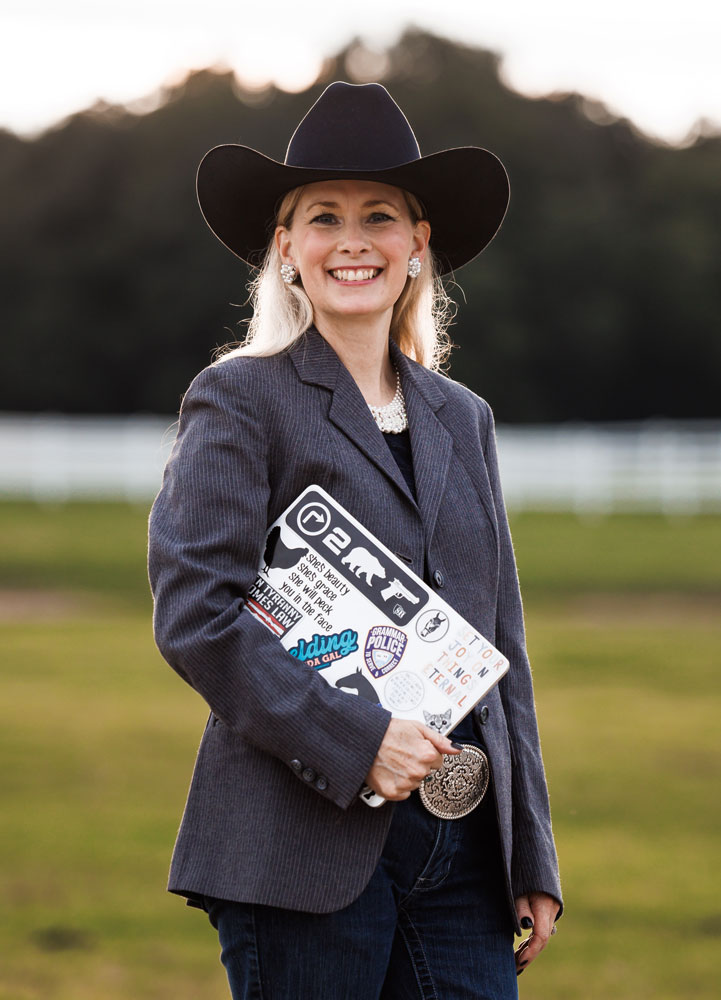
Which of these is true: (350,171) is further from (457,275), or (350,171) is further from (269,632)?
(457,275)

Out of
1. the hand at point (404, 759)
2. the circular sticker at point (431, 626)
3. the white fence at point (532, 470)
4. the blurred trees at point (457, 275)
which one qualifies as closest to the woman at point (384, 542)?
the hand at point (404, 759)

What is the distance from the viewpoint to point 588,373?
1485 inches

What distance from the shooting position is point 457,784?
229cm

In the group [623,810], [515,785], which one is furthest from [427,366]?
[623,810]

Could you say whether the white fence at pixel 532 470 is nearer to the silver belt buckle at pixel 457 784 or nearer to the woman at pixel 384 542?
the woman at pixel 384 542

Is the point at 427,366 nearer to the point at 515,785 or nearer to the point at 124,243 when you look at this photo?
the point at 515,785

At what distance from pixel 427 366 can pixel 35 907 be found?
3126mm

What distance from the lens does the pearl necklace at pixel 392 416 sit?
8.07 ft

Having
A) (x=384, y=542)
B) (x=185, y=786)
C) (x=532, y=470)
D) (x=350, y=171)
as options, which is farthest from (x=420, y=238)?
(x=532, y=470)

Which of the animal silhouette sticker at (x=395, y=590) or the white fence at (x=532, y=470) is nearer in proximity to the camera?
the animal silhouette sticker at (x=395, y=590)

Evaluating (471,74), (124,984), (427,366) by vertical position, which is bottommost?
(124,984)

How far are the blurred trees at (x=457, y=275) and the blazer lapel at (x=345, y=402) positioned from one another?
106ft

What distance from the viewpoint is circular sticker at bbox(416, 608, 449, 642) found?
2.21 metres

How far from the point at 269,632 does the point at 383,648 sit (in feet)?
0.62
